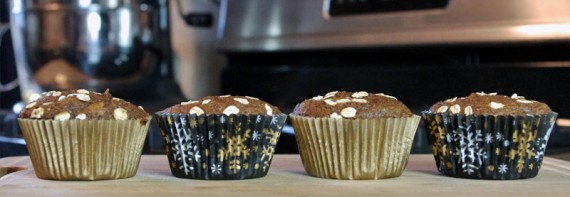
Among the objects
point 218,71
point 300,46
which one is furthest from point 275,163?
point 218,71

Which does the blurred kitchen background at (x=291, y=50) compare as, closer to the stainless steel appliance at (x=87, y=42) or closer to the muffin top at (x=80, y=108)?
the stainless steel appliance at (x=87, y=42)

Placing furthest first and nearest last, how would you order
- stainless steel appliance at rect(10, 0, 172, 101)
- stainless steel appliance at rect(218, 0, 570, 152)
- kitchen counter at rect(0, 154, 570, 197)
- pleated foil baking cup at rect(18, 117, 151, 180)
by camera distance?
1. stainless steel appliance at rect(10, 0, 172, 101)
2. stainless steel appliance at rect(218, 0, 570, 152)
3. pleated foil baking cup at rect(18, 117, 151, 180)
4. kitchen counter at rect(0, 154, 570, 197)

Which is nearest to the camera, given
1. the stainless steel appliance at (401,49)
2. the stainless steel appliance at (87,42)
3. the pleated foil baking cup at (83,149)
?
the pleated foil baking cup at (83,149)

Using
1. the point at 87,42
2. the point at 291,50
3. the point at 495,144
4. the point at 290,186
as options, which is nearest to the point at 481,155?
the point at 495,144

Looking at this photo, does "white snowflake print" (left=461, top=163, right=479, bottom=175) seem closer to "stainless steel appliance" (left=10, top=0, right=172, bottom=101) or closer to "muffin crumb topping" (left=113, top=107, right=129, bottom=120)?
"muffin crumb topping" (left=113, top=107, right=129, bottom=120)

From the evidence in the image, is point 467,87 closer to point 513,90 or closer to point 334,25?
point 513,90

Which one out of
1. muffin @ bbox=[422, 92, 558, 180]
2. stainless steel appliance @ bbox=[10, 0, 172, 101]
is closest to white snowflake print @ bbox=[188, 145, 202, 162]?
muffin @ bbox=[422, 92, 558, 180]

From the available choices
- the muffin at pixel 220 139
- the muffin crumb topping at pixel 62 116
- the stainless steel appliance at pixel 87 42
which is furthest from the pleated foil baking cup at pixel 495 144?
the stainless steel appliance at pixel 87 42
